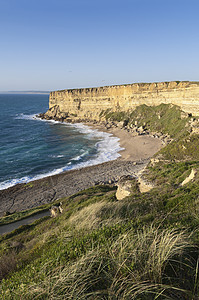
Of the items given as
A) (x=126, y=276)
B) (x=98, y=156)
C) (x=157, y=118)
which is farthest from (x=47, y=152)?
(x=126, y=276)

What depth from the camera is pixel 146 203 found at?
8.55 meters

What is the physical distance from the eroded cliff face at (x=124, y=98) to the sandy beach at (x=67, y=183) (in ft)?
81.0

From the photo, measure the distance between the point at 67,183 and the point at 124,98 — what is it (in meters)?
61.7

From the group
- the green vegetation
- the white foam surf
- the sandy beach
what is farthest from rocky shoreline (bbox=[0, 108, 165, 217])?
the green vegetation

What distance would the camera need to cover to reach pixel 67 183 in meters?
29.9

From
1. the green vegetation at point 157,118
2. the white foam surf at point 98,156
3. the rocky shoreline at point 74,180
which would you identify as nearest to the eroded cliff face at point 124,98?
the green vegetation at point 157,118

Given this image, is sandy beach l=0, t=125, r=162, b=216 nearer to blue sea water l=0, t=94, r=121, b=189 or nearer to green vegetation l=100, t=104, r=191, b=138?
blue sea water l=0, t=94, r=121, b=189

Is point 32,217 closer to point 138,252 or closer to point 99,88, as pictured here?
point 138,252

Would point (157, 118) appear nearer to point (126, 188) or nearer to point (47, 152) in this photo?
point (47, 152)

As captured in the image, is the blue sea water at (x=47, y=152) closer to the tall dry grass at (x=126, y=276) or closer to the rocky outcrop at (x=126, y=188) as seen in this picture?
the rocky outcrop at (x=126, y=188)

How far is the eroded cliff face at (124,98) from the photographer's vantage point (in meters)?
53.8

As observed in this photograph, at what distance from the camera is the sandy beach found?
2591 cm

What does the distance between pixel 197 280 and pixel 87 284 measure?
1897mm

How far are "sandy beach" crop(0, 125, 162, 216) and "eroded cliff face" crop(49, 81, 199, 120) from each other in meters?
24.7
